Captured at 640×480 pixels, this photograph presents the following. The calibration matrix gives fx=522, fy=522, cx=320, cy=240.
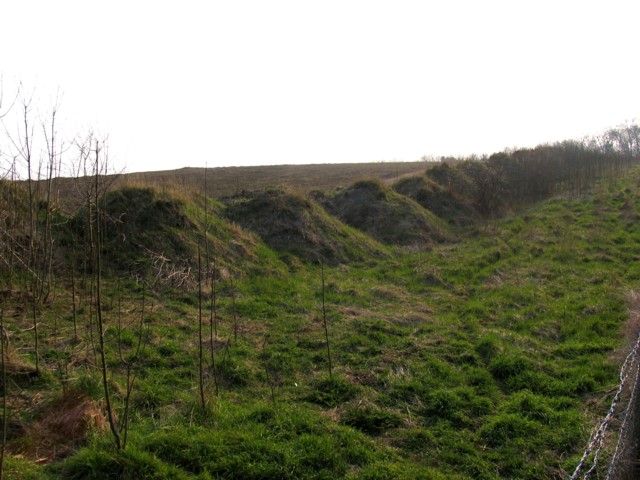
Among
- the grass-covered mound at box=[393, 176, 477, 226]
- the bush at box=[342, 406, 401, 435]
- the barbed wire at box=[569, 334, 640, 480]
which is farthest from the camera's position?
the grass-covered mound at box=[393, 176, 477, 226]

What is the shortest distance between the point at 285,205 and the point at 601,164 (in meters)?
25.7

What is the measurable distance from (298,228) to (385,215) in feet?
17.0

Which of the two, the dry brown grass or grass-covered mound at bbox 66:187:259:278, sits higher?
grass-covered mound at bbox 66:187:259:278

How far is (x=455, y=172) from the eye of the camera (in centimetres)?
2636

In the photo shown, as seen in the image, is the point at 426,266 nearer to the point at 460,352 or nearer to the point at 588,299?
the point at 588,299

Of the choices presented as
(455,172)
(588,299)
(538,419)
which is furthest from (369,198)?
(538,419)

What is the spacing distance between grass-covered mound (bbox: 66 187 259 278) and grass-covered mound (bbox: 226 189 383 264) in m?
1.33

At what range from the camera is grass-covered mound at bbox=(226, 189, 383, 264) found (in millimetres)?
15518

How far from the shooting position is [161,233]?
500 inches

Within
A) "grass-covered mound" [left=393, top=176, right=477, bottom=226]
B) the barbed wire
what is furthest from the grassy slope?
"grass-covered mound" [left=393, top=176, right=477, bottom=226]

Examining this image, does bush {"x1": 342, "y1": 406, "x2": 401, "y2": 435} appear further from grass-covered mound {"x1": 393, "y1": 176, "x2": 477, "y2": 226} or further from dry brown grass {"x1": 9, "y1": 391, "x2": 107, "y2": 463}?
grass-covered mound {"x1": 393, "y1": 176, "x2": 477, "y2": 226}

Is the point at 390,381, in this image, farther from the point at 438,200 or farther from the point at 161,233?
the point at 438,200

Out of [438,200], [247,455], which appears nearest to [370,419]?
[247,455]

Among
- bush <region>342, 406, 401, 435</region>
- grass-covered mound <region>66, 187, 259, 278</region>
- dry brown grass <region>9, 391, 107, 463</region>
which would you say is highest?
grass-covered mound <region>66, 187, 259, 278</region>
